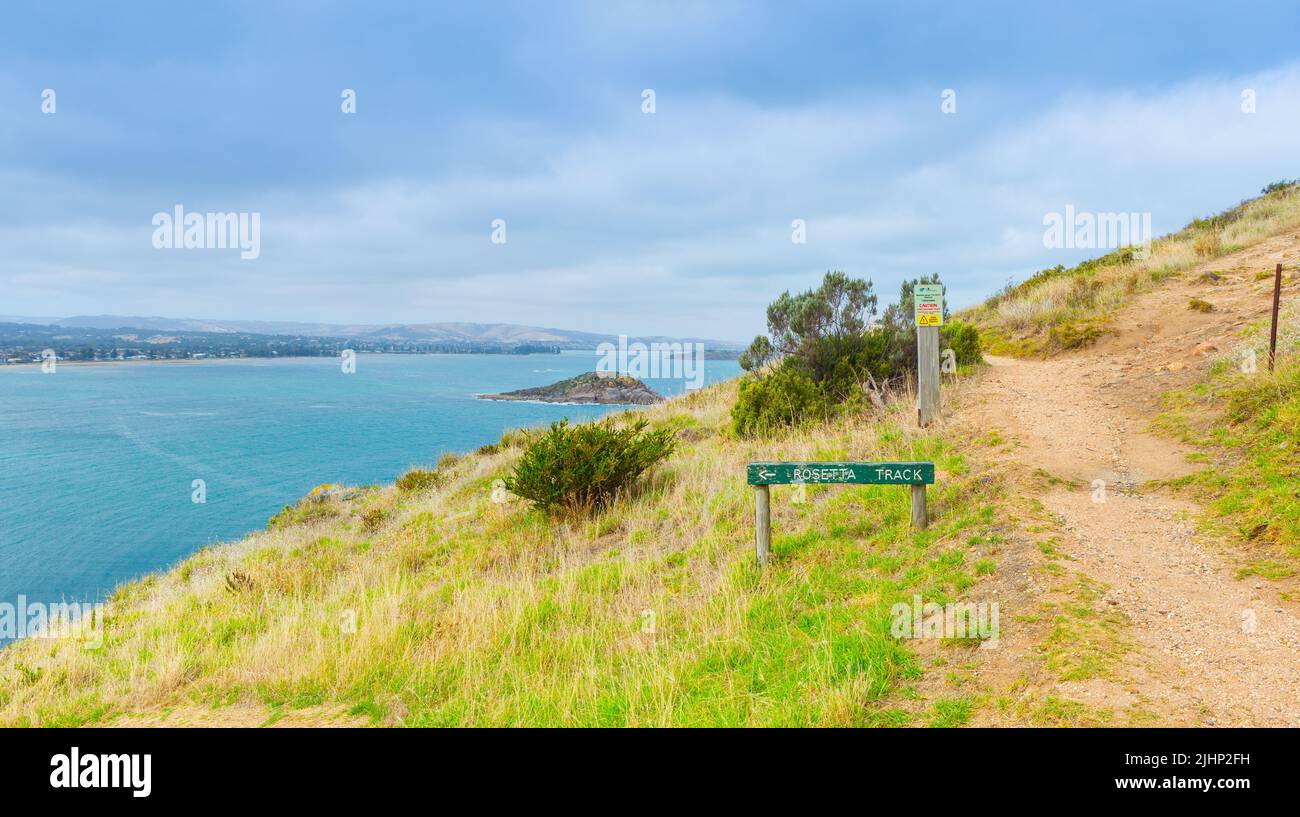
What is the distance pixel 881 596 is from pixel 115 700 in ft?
22.5

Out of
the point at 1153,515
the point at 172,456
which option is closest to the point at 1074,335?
the point at 1153,515

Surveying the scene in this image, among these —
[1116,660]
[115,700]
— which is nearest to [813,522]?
[1116,660]

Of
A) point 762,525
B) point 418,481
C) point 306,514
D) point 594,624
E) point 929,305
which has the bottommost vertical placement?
point 306,514

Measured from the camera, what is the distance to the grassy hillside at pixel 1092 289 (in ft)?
49.9

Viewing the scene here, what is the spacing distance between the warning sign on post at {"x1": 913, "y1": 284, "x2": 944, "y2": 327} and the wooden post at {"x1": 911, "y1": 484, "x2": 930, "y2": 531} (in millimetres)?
4427

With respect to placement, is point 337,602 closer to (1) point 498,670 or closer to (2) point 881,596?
(1) point 498,670

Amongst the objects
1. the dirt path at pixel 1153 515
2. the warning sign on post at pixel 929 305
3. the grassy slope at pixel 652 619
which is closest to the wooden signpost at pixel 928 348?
→ the warning sign on post at pixel 929 305

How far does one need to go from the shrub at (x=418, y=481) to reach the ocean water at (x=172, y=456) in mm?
11467

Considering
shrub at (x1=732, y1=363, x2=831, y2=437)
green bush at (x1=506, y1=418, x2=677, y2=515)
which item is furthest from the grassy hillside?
green bush at (x1=506, y1=418, x2=677, y2=515)

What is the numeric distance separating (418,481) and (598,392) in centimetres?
5695

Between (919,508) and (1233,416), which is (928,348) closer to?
(1233,416)

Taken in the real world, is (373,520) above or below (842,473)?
below

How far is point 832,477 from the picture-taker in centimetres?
649

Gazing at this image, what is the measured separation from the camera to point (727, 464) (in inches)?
434
